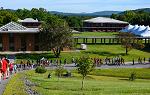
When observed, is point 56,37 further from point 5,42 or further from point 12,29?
point 5,42

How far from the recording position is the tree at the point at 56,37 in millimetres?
83438

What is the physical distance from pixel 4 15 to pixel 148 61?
76999mm

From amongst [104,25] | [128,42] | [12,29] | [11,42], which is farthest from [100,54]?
[104,25]

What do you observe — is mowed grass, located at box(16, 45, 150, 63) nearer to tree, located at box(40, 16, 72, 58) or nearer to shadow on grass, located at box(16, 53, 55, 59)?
shadow on grass, located at box(16, 53, 55, 59)

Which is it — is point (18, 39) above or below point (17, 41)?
above

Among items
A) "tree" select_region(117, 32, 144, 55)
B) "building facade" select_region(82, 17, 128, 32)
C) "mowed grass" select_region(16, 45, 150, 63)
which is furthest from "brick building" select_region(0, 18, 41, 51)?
"building facade" select_region(82, 17, 128, 32)

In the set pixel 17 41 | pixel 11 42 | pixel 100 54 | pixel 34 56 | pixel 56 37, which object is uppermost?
pixel 56 37

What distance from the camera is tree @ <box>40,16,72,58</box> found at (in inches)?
3285

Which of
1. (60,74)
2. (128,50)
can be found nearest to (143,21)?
(128,50)

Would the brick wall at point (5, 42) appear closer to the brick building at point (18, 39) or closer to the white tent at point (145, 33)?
the brick building at point (18, 39)

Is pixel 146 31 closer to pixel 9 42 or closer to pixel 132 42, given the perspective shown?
pixel 132 42

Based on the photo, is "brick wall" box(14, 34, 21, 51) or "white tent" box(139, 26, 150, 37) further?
"white tent" box(139, 26, 150, 37)

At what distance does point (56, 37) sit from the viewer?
275 ft

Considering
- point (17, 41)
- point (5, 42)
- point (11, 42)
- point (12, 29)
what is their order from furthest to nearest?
point (12, 29) → point (17, 41) → point (11, 42) → point (5, 42)
